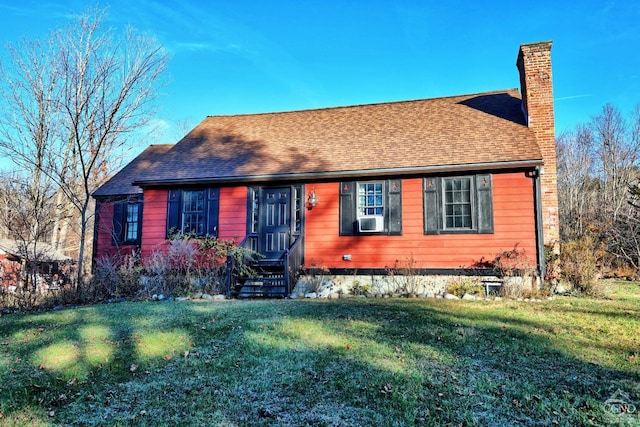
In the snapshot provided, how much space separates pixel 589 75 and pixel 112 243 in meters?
25.4

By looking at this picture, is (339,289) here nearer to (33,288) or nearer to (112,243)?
(33,288)

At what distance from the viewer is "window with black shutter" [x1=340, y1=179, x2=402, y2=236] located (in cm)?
1058

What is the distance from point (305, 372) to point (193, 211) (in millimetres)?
8698

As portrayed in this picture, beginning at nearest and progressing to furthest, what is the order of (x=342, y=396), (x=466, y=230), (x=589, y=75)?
(x=342, y=396), (x=466, y=230), (x=589, y=75)

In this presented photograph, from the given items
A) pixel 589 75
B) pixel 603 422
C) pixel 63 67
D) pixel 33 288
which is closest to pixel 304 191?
pixel 33 288

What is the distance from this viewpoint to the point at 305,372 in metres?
4.30

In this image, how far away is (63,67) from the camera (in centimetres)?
1166

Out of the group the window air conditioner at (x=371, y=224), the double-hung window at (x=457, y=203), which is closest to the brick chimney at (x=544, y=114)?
the double-hung window at (x=457, y=203)

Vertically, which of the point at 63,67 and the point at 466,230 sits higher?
the point at 63,67

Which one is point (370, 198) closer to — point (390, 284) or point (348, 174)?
point (348, 174)

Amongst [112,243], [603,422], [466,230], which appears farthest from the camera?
[112,243]

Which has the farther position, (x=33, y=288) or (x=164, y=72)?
(x=164, y=72)

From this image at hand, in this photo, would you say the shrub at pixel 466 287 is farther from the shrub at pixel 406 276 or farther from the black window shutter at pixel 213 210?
the black window shutter at pixel 213 210

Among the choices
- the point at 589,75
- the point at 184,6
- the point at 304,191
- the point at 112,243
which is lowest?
the point at 112,243
